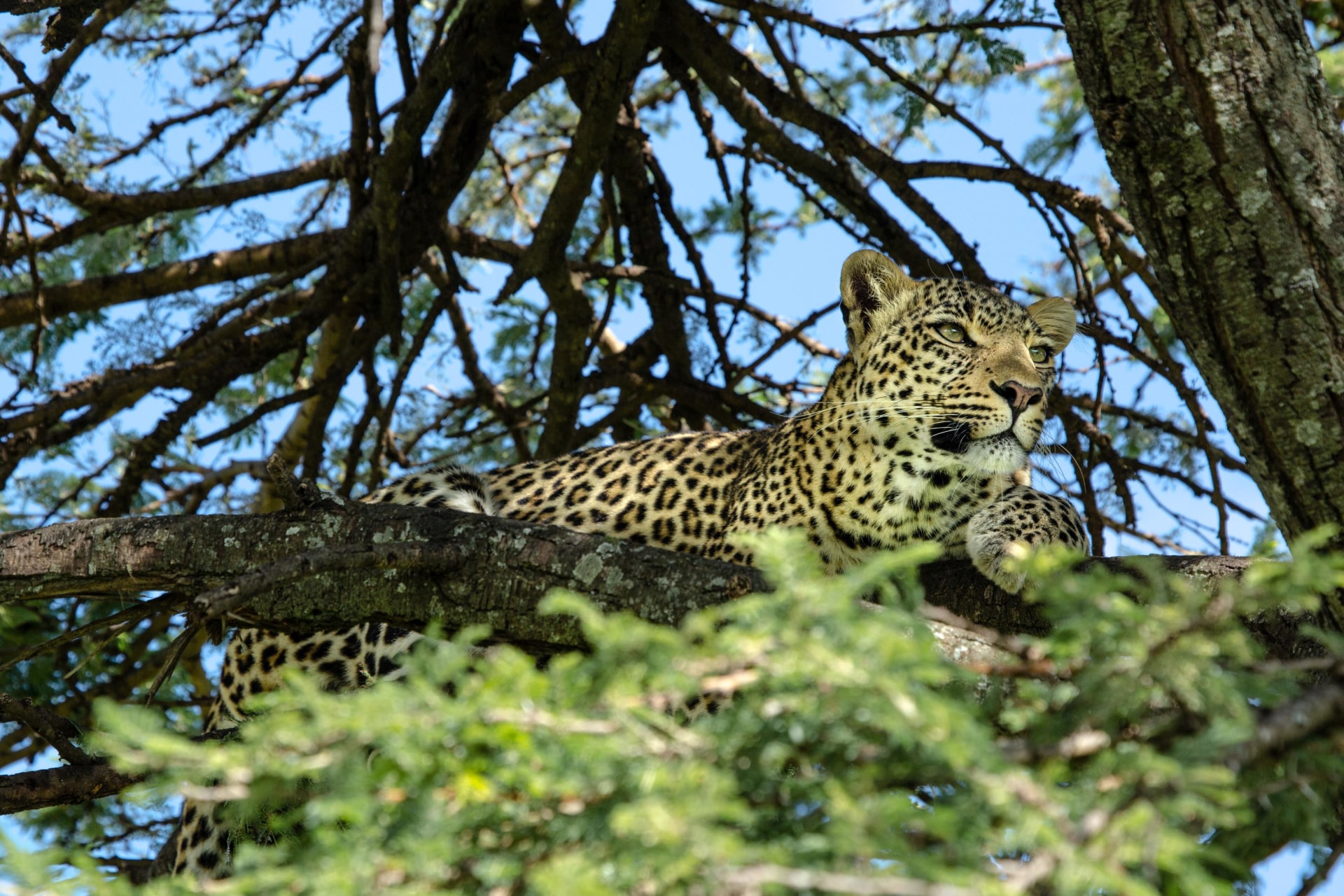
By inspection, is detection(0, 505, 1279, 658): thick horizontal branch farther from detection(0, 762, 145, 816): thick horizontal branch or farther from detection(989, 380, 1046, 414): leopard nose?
detection(989, 380, 1046, 414): leopard nose

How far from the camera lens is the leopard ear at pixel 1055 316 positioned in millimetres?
6395

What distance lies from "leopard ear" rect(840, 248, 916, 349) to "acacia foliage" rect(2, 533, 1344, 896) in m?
4.32

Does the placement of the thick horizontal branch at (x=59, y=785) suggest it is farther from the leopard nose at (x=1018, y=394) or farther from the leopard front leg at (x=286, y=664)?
the leopard nose at (x=1018, y=394)

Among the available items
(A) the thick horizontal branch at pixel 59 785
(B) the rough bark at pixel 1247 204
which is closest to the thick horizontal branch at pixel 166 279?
(A) the thick horizontal branch at pixel 59 785

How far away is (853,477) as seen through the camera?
6.02m

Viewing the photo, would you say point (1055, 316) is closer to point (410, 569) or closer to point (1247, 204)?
point (1247, 204)

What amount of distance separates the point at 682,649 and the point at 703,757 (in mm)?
172

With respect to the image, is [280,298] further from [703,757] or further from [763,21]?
[703,757]

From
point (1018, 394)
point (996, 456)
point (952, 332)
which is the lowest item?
point (996, 456)

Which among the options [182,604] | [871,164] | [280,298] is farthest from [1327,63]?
[182,604]

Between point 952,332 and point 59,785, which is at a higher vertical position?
point 952,332

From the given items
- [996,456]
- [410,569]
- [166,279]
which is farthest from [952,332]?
[166,279]

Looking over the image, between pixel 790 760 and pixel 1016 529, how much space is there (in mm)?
3063

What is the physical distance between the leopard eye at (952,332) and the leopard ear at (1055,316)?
0.45 meters
